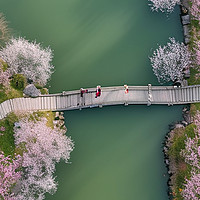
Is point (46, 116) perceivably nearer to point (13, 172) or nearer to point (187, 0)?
point (13, 172)

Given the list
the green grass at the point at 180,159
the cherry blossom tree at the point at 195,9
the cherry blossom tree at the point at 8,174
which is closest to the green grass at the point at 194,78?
the green grass at the point at 180,159

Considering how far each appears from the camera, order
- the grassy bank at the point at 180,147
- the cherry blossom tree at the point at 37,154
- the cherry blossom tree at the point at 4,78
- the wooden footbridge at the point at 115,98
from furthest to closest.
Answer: the wooden footbridge at the point at 115,98 → the grassy bank at the point at 180,147 → the cherry blossom tree at the point at 4,78 → the cherry blossom tree at the point at 37,154

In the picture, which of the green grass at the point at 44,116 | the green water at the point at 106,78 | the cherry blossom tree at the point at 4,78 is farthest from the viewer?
the green water at the point at 106,78

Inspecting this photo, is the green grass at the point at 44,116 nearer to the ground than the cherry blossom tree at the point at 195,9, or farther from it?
nearer to the ground

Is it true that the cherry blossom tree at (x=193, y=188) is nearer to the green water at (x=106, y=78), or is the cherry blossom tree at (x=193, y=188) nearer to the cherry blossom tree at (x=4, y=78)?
the green water at (x=106, y=78)

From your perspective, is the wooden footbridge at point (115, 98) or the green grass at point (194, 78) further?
the green grass at point (194, 78)

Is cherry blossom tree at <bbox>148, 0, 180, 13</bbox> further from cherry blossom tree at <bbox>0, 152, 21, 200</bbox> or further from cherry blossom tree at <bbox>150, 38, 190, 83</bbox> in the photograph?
cherry blossom tree at <bbox>0, 152, 21, 200</bbox>

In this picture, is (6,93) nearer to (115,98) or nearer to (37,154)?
(37,154)
